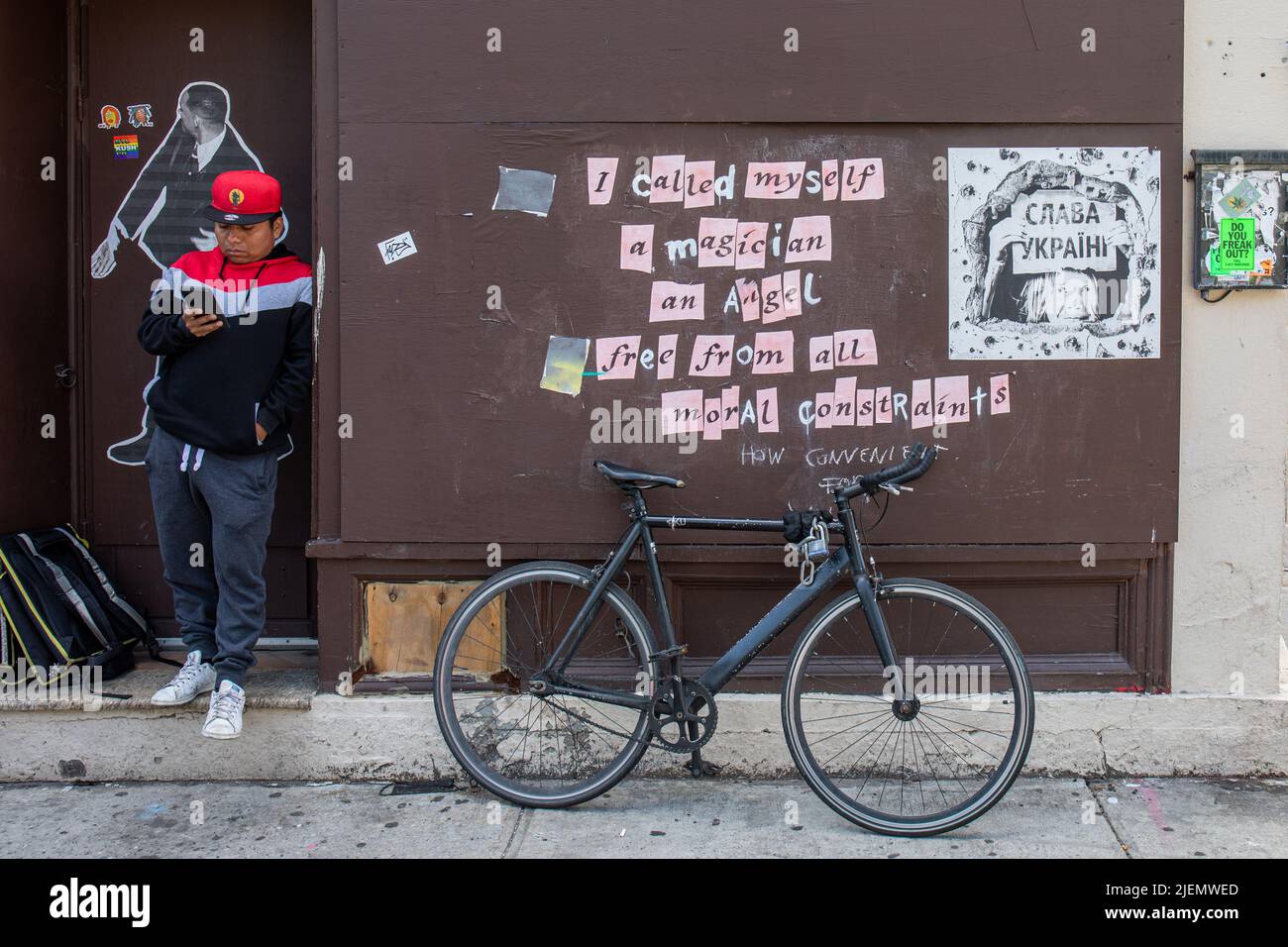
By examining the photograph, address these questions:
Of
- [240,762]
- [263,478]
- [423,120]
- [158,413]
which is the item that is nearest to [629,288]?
[423,120]

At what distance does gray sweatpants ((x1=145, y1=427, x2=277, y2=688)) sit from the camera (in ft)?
13.4

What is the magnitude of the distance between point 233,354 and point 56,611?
1360 millimetres

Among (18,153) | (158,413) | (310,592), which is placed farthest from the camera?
(310,592)

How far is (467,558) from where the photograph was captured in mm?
4242

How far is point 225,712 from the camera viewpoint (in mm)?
4047

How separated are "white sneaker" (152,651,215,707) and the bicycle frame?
141 centimetres

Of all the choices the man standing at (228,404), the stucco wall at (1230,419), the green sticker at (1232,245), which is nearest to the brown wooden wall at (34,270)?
the man standing at (228,404)

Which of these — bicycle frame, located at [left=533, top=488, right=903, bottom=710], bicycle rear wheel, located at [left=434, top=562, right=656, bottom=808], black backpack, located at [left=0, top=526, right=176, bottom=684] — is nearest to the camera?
bicycle frame, located at [left=533, top=488, right=903, bottom=710]

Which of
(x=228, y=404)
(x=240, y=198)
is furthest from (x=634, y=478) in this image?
(x=240, y=198)

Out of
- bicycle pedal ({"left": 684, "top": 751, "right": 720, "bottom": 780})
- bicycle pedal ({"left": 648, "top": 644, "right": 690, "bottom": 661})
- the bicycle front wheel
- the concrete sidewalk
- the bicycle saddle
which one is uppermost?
the bicycle saddle

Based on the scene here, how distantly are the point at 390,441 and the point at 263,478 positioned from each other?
0.52m

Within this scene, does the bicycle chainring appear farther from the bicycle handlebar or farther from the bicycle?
the bicycle handlebar

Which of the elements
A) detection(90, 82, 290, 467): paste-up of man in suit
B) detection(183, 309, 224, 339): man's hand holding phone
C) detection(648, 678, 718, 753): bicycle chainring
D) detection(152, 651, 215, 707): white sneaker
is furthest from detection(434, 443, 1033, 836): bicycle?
detection(90, 82, 290, 467): paste-up of man in suit

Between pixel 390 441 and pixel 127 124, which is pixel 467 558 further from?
pixel 127 124
